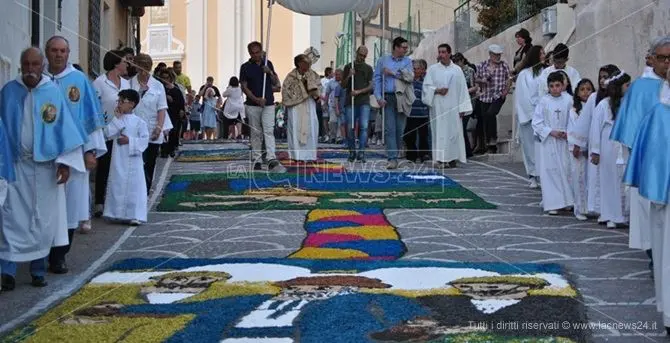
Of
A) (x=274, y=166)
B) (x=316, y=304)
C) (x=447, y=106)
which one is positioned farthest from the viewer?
(x=447, y=106)

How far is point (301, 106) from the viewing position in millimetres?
18547

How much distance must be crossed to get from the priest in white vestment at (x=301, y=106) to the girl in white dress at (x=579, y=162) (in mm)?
6101

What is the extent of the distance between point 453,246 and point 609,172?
2450 mm

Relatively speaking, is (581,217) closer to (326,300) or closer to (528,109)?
(528,109)

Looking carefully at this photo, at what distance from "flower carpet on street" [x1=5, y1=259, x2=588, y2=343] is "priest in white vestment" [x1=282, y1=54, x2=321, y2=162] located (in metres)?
9.26

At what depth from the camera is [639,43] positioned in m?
16.0

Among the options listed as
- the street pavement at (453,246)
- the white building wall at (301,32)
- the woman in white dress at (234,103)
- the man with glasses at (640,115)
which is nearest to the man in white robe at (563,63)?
the street pavement at (453,246)

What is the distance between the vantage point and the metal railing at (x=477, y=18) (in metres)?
24.1

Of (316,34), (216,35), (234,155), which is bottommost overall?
(234,155)

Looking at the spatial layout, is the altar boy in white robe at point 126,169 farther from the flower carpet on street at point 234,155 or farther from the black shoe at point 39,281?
the flower carpet on street at point 234,155

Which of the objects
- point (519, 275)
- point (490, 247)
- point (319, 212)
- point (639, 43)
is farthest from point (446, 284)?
point (639, 43)

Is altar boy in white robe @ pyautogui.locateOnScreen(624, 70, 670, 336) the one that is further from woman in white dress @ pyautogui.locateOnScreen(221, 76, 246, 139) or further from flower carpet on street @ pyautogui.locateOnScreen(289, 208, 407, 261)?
woman in white dress @ pyautogui.locateOnScreen(221, 76, 246, 139)

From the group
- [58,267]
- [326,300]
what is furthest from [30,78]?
[326,300]

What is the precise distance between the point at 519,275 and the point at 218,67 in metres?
36.5
